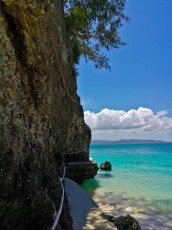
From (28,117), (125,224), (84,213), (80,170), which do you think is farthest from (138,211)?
(28,117)

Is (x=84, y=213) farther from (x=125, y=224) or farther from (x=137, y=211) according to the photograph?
(x=137, y=211)

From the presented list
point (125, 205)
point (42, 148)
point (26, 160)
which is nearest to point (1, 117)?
point (26, 160)

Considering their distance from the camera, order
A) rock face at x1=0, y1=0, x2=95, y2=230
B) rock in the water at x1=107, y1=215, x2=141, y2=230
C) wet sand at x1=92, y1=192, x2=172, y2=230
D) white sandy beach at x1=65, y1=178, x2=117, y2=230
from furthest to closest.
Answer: wet sand at x1=92, y1=192, x2=172, y2=230
rock in the water at x1=107, y1=215, x2=141, y2=230
white sandy beach at x1=65, y1=178, x2=117, y2=230
rock face at x1=0, y1=0, x2=95, y2=230

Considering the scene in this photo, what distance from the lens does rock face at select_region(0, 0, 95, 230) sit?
4.37m

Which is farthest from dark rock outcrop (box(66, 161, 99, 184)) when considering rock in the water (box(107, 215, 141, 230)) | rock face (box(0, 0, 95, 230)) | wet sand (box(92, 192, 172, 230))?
rock face (box(0, 0, 95, 230))

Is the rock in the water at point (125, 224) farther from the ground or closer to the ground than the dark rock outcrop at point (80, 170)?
closer to the ground

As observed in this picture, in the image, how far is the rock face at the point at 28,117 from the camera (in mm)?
4367

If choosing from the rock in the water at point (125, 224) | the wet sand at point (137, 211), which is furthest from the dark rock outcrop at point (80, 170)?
the rock in the water at point (125, 224)

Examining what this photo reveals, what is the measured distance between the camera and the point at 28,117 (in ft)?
17.4

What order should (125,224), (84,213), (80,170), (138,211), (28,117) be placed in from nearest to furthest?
(28,117) → (125,224) → (84,213) → (138,211) → (80,170)

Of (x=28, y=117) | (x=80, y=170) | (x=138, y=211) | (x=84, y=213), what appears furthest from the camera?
(x=80, y=170)

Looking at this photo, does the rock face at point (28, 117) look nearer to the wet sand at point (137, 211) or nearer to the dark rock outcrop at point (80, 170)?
the wet sand at point (137, 211)

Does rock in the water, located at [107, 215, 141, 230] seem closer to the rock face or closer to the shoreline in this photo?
the shoreline

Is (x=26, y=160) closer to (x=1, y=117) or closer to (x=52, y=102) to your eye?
(x=1, y=117)
